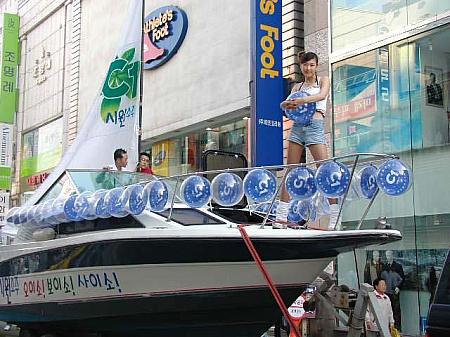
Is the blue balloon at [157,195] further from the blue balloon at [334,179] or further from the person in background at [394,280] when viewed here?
the person in background at [394,280]

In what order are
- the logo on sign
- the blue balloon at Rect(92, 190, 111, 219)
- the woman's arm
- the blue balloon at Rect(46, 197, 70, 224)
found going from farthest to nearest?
→ the logo on sign < the blue balloon at Rect(46, 197, 70, 224) < the blue balloon at Rect(92, 190, 111, 219) < the woman's arm

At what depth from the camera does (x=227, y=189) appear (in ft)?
19.1

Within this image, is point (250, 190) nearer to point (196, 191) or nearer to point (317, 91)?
point (196, 191)

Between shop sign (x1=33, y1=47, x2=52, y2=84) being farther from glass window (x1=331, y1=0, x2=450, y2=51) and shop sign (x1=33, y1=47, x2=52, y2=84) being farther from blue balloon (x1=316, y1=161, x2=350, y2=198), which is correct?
blue balloon (x1=316, y1=161, x2=350, y2=198)

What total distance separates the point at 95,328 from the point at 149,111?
40.4 feet

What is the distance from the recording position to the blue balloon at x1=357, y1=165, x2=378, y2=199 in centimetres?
537

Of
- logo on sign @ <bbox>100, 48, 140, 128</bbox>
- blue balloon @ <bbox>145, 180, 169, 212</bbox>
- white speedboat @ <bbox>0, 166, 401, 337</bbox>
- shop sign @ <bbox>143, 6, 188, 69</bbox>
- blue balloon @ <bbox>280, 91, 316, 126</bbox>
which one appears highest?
shop sign @ <bbox>143, 6, 188, 69</bbox>

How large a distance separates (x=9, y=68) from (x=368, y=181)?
25144mm

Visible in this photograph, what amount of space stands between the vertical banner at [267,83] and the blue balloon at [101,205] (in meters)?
4.61

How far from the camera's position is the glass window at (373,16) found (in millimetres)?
11398

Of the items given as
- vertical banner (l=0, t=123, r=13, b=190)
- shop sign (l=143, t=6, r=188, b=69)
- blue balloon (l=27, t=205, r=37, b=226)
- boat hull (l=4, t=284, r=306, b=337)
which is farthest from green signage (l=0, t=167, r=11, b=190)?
boat hull (l=4, t=284, r=306, b=337)

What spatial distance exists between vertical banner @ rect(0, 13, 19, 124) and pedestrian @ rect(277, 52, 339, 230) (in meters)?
22.0

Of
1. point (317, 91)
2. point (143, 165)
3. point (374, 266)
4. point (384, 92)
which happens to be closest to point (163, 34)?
point (384, 92)

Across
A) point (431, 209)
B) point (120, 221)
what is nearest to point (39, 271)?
point (120, 221)
